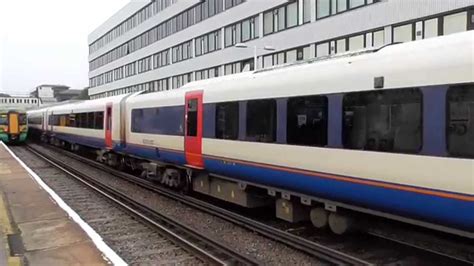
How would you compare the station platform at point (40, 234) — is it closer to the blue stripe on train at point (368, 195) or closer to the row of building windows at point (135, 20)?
the blue stripe on train at point (368, 195)

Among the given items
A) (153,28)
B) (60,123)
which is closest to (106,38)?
(153,28)

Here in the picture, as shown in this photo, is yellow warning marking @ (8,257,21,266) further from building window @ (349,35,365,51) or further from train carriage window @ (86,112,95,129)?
building window @ (349,35,365,51)

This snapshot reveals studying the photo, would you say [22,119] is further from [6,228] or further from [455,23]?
[6,228]

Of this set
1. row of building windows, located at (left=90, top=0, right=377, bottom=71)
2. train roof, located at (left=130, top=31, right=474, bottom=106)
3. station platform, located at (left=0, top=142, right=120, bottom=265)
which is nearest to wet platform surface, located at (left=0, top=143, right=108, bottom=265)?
station platform, located at (left=0, top=142, right=120, bottom=265)

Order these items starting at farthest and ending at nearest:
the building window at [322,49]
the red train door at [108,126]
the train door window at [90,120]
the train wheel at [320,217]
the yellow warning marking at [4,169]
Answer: the building window at [322,49], the train door window at [90,120], the red train door at [108,126], the yellow warning marking at [4,169], the train wheel at [320,217]

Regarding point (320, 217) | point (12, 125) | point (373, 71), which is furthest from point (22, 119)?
point (373, 71)

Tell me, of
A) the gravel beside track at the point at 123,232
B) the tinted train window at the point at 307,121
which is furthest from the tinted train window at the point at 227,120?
the gravel beside track at the point at 123,232

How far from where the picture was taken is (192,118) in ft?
40.1

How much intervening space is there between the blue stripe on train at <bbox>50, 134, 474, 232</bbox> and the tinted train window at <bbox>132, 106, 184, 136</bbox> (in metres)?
2.41

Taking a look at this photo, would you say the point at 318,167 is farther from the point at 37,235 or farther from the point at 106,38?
the point at 106,38

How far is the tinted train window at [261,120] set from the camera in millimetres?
8891

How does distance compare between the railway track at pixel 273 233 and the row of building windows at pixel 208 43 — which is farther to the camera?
the row of building windows at pixel 208 43

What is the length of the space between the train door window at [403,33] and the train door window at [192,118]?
15.1m

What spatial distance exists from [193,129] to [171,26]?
145 feet
